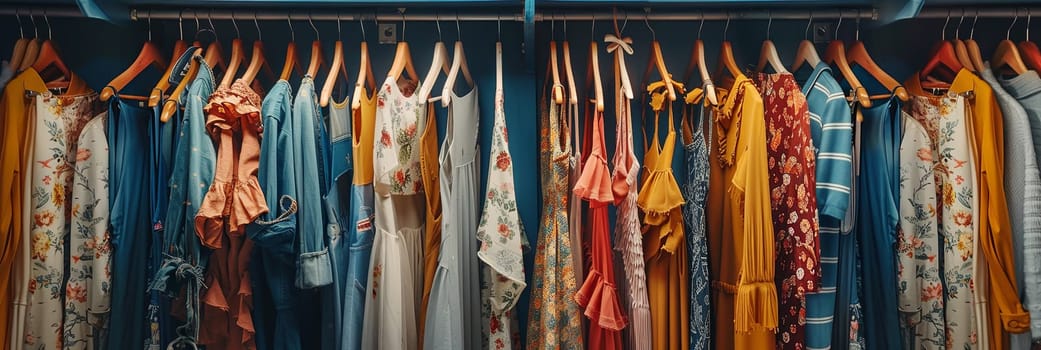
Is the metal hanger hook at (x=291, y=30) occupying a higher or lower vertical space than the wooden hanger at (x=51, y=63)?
higher

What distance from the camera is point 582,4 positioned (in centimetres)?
159

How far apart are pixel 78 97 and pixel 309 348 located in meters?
0.81

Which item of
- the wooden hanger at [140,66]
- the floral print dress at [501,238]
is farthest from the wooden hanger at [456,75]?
the wooden hanger at [140,66]

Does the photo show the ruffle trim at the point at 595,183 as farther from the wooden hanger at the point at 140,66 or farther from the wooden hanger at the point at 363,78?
the wooden hanger at the point at 140,66

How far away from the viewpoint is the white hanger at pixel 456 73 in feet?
4.82

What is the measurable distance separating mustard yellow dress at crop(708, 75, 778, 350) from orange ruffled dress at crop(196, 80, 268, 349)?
994 mm

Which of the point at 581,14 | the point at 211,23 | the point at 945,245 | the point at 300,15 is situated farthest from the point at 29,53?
the point at 945,245

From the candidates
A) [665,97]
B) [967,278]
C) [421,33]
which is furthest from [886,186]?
[421,33]

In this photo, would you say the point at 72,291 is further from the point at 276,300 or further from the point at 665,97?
the point at 665,97

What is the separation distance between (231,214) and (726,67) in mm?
1199

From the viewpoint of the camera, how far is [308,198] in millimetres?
1423

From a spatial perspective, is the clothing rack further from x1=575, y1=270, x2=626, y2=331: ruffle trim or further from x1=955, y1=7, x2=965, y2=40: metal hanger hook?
x1=575, y1=270, x2=626, y2=331: ruffle trim

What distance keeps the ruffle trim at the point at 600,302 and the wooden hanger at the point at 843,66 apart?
0.69 m

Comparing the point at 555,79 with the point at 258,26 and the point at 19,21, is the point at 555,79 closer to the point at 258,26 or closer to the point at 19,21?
the point at 258,26
